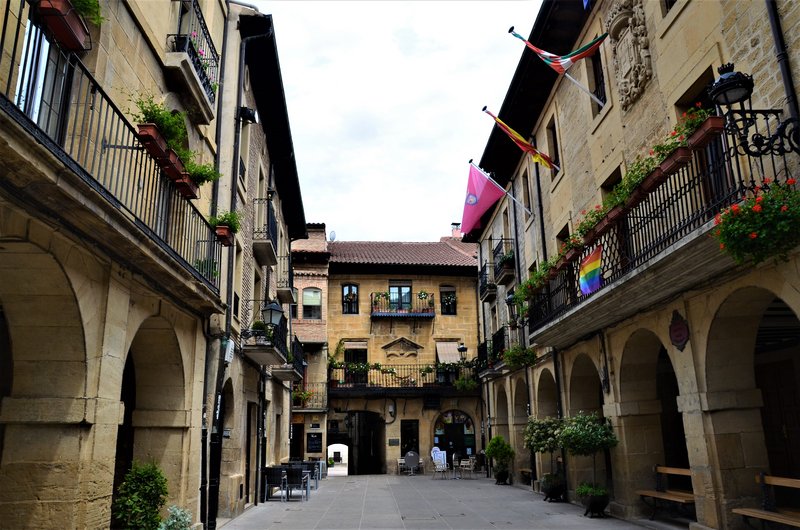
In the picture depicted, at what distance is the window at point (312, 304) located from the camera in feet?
105

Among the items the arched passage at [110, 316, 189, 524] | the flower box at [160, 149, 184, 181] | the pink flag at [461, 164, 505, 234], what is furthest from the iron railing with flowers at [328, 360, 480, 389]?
the flower box at [160, 149, 184, 181]

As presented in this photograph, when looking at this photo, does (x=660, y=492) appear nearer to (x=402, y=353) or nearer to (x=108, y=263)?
(x=108, y=263)

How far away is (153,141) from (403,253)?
29.0 m

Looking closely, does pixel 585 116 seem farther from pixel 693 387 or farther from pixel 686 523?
pixel 686 523

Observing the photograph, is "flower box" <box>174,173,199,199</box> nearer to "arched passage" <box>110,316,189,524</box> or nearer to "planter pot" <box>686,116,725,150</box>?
"arched passage" <box>110,316,189,524</box>

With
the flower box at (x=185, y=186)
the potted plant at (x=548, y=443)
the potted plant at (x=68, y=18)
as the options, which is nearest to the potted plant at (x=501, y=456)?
the potted plant at (x=548, y=443)

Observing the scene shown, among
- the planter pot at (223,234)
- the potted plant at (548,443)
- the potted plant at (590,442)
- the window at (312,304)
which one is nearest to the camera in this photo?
the planter pot at (223,234)

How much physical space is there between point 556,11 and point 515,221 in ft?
28.7

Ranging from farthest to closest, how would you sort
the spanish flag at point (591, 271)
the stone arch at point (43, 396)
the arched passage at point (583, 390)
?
the arched passage at point (583, 390) < the spanish flag at point (591, 271) < the stone arch at point (43, 396)

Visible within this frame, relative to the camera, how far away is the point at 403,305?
109ft

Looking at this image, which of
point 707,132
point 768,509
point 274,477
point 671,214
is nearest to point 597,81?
point 671,214

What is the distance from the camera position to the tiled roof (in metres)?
33.8

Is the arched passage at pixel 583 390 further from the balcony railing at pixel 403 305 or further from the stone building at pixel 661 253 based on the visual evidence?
the balcony railing at pixel 403 305

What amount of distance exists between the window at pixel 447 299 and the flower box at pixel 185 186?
2518 centimetres
